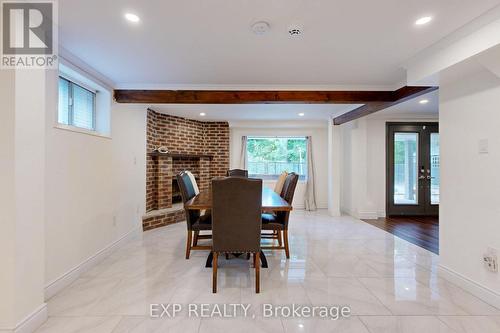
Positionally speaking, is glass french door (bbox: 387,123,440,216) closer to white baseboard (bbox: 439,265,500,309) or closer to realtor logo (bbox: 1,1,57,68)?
white baseboard (bbox: 439,265,500,309)

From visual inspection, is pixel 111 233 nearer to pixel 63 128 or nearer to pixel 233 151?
Answer: pixel 63 128

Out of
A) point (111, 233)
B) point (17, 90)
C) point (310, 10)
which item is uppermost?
point (310, 10)

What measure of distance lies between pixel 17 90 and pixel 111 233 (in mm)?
2177

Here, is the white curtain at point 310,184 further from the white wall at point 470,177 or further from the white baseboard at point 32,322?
the white baseboard at point 32,322

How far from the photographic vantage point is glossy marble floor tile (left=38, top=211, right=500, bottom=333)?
5.74 feet

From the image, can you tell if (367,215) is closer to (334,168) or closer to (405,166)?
(334,168)

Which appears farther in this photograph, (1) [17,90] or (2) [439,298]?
(2) [439,298]

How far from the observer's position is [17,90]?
1553 mm

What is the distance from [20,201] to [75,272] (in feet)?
4.04

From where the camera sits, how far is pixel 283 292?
2188 mm

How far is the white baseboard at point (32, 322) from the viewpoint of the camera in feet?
5.07

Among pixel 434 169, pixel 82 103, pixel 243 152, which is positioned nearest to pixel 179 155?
pixel 243 152

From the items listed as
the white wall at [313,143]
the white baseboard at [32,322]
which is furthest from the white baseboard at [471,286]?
the white wall at [313,143]

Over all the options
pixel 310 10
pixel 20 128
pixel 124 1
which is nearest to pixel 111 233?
pixel 20 128
